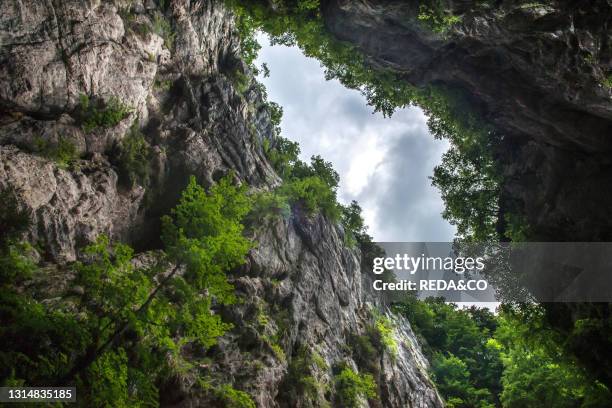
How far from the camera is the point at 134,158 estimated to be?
16.7 metres

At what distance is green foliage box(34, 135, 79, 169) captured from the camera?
1309 centimetres

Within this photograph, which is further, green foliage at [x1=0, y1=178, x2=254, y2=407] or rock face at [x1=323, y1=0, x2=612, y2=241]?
rock face at [x1=323, y1=0, x2=612, y2=241]

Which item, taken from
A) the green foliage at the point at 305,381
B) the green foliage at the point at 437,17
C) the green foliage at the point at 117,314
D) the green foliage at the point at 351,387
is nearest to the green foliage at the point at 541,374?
the green foliage at the point at 351,387

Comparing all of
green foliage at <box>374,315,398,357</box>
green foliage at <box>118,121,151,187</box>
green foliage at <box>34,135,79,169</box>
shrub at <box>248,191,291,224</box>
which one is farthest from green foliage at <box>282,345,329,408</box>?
green foliage at <box>34,135,79,169</box>

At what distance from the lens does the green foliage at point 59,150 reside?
43.0 ft

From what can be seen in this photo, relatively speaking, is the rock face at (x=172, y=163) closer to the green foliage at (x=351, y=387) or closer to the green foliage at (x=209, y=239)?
the green foliage at (x=351, y=387)

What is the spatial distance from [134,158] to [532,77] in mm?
17153

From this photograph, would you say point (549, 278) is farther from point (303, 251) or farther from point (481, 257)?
point (303, 251)

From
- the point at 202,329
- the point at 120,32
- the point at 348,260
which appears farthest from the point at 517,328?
the point at 120,32

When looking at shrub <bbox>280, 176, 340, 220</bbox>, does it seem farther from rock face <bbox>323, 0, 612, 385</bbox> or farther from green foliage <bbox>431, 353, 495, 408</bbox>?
green foliage <bbox>431, 353, 495, 408</bbox>

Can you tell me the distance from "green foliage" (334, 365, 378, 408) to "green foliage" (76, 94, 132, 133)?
15.3 meters

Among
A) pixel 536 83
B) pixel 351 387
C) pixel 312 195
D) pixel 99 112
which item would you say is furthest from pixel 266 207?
pixel 536 83

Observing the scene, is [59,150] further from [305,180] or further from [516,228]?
[516,228]

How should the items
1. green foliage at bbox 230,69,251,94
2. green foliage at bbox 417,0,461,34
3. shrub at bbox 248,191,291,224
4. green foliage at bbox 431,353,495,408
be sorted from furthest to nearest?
green foliage at bbox 431,353,495,408 → green foliage at bbox 230,69,251,94 → shrub at bbox 248,191,291,224 → green foliage at bbox 417,0,461,34
